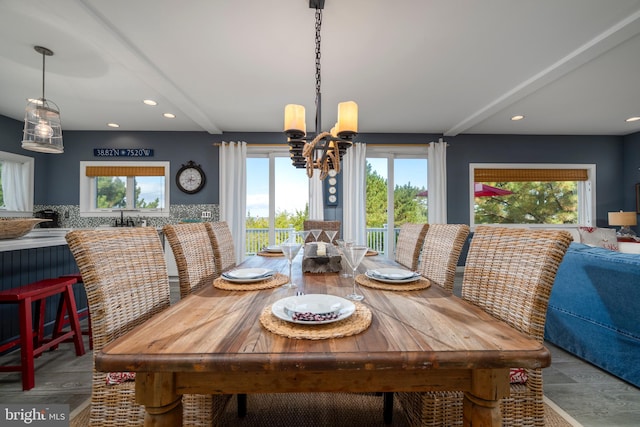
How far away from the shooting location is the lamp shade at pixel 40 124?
2439 mm

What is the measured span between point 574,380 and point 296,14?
9.92 ft

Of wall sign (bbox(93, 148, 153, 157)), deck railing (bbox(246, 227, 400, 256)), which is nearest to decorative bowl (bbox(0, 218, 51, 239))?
wall sign (bbox(93, 148, 153, 157))

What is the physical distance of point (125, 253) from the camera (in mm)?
1112

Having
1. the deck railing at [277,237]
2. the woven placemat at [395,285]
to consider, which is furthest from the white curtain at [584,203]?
the woven placemat at [395,285]

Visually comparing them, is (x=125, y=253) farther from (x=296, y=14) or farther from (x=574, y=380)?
(x=574, y=380)

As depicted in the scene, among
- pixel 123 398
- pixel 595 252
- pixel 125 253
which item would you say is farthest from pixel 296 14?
pixel 595 252

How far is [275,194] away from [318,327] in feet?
13.2

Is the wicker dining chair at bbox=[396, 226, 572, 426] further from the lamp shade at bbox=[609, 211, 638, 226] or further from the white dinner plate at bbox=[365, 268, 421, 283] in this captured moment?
the lamp shade at bbox=[609, 211, 638, 226]

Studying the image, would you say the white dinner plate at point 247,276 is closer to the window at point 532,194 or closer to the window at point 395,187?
the window at point 395,187

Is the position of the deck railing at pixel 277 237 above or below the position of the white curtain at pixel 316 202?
below

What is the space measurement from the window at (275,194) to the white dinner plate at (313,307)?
3749mm

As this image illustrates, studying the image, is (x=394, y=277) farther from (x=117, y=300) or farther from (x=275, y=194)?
(x=275, y=194)

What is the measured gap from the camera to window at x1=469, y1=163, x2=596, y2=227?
15.7 ft

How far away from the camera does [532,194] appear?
505 centimetres
